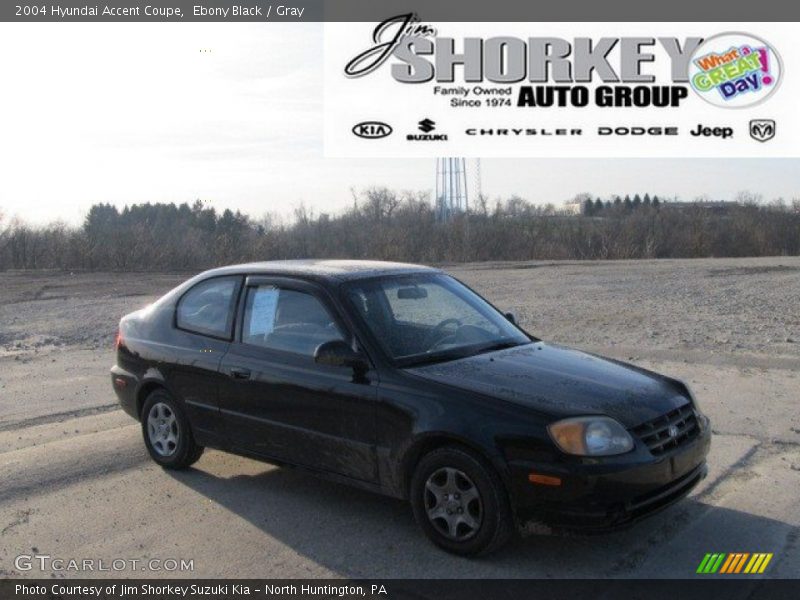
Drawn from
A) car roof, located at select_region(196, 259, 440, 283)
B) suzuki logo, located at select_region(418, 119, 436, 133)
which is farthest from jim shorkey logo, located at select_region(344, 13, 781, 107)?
car roof, located at select_region(196, 259, 440, 283)

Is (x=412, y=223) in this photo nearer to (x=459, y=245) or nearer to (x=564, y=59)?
(x=459, y=245)

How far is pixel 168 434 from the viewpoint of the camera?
20.5 ft

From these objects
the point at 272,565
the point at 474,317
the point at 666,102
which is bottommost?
the point at 272,565

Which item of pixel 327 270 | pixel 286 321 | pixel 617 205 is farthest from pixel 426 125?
pixel 617 205

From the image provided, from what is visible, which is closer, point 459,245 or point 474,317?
point 474,317

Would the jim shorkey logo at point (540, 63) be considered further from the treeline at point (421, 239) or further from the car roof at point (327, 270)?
the treeline at point (421, 239)

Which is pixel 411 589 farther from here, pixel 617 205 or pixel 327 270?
pixel 617 205

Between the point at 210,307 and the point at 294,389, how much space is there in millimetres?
1243

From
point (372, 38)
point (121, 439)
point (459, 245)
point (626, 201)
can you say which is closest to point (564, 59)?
point (372, 38)

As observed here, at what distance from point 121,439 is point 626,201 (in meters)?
57.0

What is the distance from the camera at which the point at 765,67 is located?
47.8 ft

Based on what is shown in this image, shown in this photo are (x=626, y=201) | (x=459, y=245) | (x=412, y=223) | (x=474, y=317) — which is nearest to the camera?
(x=474, y=317)

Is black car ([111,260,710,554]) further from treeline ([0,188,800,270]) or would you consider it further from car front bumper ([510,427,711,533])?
treeline ([0,188,800,270])

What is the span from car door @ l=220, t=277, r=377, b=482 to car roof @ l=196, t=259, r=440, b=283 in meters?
0.09
